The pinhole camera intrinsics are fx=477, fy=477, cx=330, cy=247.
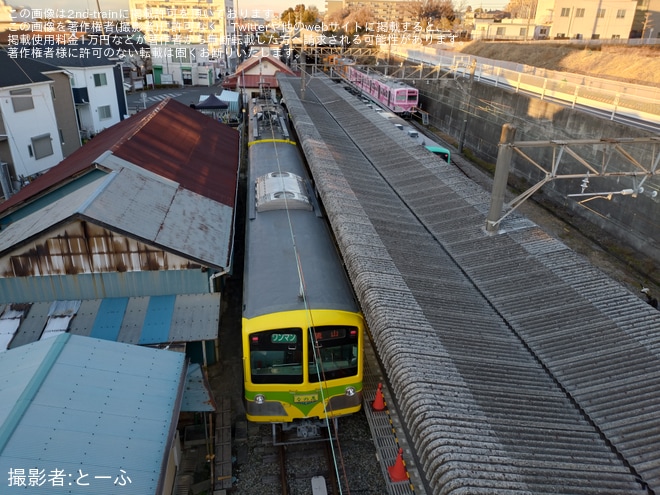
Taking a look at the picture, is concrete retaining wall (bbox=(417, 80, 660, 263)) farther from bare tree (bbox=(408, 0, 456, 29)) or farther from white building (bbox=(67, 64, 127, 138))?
bare tree (bbox=(408, 0, 456, 29))

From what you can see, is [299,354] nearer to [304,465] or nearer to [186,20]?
[304,465]

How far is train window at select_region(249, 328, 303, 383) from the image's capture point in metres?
7.73

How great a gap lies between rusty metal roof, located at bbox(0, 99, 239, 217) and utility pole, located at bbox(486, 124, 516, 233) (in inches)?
281

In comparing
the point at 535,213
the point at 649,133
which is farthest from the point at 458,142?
A: the point at 649,133

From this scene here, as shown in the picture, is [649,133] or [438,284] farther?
[649,133]

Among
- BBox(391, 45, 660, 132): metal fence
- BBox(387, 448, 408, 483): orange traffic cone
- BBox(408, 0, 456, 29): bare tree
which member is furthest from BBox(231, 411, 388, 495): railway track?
BBox(408, 0, 456, 29): bare tree

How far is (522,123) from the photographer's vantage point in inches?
896

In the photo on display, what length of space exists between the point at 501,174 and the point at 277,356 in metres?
5.80

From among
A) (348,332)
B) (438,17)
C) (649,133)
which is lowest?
(348,332)

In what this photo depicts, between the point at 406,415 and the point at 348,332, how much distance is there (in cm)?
240

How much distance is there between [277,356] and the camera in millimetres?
7898

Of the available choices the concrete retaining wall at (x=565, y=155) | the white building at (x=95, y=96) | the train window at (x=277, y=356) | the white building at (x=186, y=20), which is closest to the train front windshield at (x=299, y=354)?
the train window at (x=277, y=356)

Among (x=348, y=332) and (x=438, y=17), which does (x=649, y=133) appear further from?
(x=438, y=17)

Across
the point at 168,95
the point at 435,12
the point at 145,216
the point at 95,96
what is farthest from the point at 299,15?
the point at 145,216
